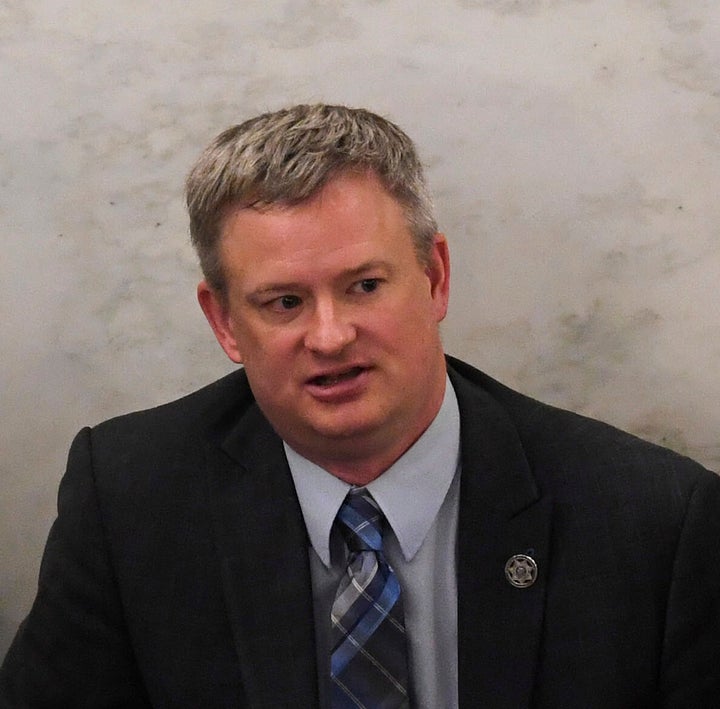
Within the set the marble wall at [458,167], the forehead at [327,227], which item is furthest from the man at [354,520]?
the marble wall at [458,167]

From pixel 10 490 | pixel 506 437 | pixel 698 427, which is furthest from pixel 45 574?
pixel 698 427

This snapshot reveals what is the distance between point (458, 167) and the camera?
5.21 feet

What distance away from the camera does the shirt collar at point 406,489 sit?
1.37 metres

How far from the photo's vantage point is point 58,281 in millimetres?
1672

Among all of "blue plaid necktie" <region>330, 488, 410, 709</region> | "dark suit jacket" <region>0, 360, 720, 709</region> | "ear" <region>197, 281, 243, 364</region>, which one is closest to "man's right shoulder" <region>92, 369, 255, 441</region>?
"dark suit jacket" <region>0, 360, 720, 709</region>

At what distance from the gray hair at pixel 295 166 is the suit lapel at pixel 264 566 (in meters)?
0.22

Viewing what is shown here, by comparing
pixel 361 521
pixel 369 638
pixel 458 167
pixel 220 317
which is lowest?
pixel 369 638

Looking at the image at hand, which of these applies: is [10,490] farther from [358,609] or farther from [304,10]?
[304,10]

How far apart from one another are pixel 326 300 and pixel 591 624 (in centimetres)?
45

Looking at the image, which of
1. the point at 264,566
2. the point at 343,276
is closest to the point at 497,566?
the point at 264,566

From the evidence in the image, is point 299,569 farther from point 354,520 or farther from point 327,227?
point 327,227

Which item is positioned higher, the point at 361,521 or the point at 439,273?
the point at 439,273

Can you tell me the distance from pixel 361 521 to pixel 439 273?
11.3 inches

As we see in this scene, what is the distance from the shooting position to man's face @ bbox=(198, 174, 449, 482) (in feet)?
4.04
